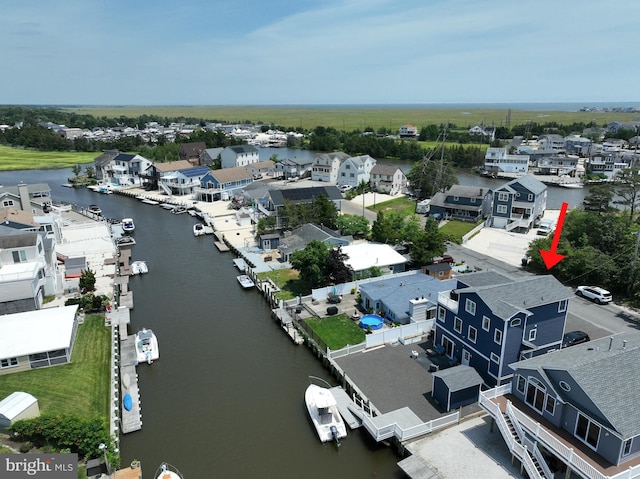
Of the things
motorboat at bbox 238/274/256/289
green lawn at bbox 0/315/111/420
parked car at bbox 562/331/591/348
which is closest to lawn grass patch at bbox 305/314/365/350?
motorboat at bbox 238/274/256/289

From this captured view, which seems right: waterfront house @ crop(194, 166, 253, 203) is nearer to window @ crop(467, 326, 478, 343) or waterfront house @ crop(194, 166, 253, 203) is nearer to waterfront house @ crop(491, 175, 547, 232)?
waterfront house @ crop(491, 175, 547, 232)

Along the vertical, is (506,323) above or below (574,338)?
above

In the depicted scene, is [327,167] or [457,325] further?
[327,167]

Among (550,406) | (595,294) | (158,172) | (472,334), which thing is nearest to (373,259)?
(472,334)

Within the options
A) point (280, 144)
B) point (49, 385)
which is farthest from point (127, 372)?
point (280, 144)

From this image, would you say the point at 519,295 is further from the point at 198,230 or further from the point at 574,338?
the point at 198,230

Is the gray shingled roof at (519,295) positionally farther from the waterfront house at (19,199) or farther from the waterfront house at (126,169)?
the waterfront house at (126,169)
